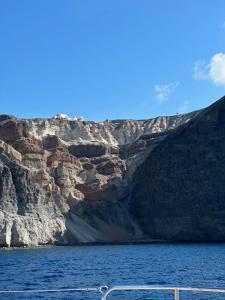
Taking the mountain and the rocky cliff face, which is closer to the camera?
the rocky cliff face

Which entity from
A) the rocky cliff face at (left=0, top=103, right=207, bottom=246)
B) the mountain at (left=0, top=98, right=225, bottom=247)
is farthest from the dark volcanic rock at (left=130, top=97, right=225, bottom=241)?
the rocky cliff face at (left=0, top=103, right=207, bottom=246)

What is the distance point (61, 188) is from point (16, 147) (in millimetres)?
19420

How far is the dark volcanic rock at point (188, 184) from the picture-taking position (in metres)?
181

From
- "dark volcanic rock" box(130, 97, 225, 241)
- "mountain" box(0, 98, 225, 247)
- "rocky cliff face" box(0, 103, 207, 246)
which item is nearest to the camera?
"rocky cliff face" box(0, 103, 207, 246)

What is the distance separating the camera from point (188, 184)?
187000mm

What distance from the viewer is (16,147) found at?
19338 centimetres

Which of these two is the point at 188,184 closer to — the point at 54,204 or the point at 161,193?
the point at 161,193

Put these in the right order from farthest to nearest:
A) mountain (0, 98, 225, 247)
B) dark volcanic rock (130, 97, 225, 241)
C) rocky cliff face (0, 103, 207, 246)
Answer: dark volcanic rock (130, 97, 225, 241), mountain (0, 98, 225, 247), rocky cliff face (0, 103, 207, 246)

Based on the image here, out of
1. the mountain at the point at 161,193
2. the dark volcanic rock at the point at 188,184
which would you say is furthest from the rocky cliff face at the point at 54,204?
the dark volcanic rock at the point at 188,184

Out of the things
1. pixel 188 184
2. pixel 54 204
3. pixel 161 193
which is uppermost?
pixel 188 184

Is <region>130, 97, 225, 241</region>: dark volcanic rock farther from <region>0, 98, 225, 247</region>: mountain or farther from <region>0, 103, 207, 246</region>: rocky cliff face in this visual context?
<region>0, 103, 207, 246</region>: rocky cliff face

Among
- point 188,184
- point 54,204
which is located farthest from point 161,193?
point 54,204

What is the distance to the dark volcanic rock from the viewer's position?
18075cm

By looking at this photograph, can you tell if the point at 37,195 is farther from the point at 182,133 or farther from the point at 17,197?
the point at 182,133
